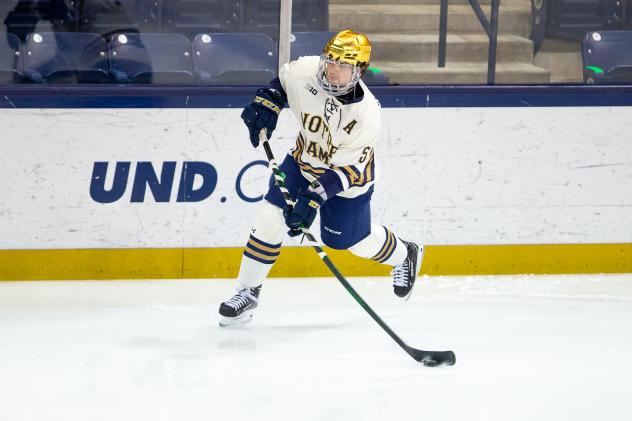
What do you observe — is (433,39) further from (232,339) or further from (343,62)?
(232,339)

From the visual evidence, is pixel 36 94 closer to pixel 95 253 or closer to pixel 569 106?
pixel 95 253

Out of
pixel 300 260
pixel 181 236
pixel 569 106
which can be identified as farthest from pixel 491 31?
pixel 181 236

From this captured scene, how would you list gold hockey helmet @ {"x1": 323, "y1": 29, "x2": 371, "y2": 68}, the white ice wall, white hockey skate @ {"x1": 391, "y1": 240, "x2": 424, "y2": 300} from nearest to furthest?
gold hockey helmet @ {"x1": 323, "y1": 29, "x2": 371, "y2": 68}, white hockey skate @ {"x1": 391, "y1": 240, "x2": 424, "y2": 300}, the white ice wall

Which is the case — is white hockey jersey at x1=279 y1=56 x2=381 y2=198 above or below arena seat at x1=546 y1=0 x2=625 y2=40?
below

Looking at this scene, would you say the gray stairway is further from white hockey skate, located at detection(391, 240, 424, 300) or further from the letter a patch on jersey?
the letter a patch on jersey

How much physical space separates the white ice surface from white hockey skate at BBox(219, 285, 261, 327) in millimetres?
43

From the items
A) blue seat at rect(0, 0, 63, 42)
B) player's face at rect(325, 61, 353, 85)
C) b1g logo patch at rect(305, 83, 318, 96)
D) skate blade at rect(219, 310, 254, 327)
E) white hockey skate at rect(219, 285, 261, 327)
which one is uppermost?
blue seat at rect(0, 0, 63, 42)

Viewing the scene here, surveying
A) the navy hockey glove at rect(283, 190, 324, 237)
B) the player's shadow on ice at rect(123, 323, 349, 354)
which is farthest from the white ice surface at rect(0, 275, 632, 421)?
the navy hockey glove at rect(283, 190, 324, 237)

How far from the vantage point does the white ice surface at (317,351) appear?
10.3 ft

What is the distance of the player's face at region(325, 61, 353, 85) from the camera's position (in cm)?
354

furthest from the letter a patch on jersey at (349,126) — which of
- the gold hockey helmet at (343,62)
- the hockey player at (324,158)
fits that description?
the gold hockey helmet at (343,62)

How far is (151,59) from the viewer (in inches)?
185

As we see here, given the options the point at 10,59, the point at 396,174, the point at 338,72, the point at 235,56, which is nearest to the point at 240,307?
the point at 338,72

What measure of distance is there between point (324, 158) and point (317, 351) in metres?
0.65
